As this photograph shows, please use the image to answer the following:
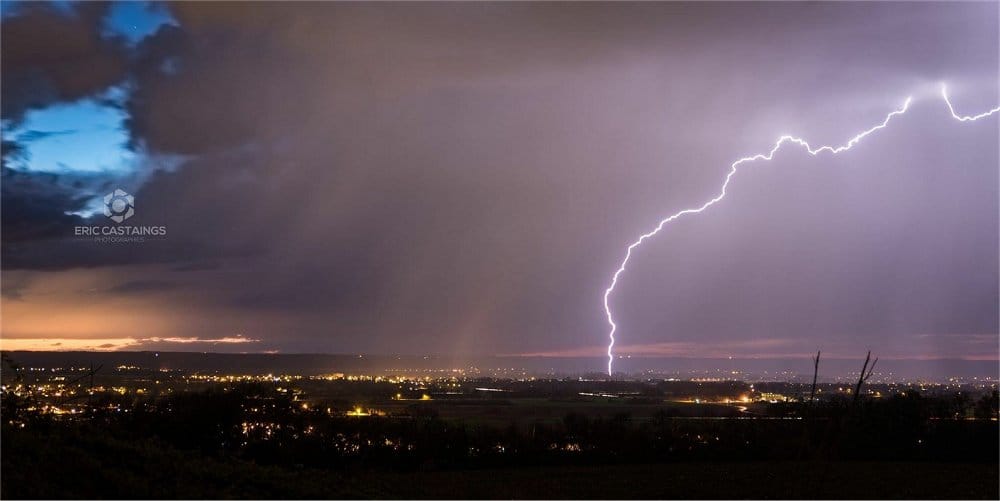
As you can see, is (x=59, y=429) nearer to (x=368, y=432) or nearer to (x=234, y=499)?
(x=234, y=499)

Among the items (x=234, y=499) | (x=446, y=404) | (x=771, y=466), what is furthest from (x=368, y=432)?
(x=446, y=404)

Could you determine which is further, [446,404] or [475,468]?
[446,404]

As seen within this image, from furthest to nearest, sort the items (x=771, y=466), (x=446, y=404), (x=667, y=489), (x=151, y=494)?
(x=446, y=404) < (x=771, y=466) < (x=667, y=489) < (x=151, y=494)

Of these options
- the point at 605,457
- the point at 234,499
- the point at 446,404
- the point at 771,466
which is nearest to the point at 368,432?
the point at 605,457

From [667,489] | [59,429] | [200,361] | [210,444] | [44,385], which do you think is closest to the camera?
[59,429]

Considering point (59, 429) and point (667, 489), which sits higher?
point (59, 429)

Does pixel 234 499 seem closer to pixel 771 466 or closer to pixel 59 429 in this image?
pixel 59 429
